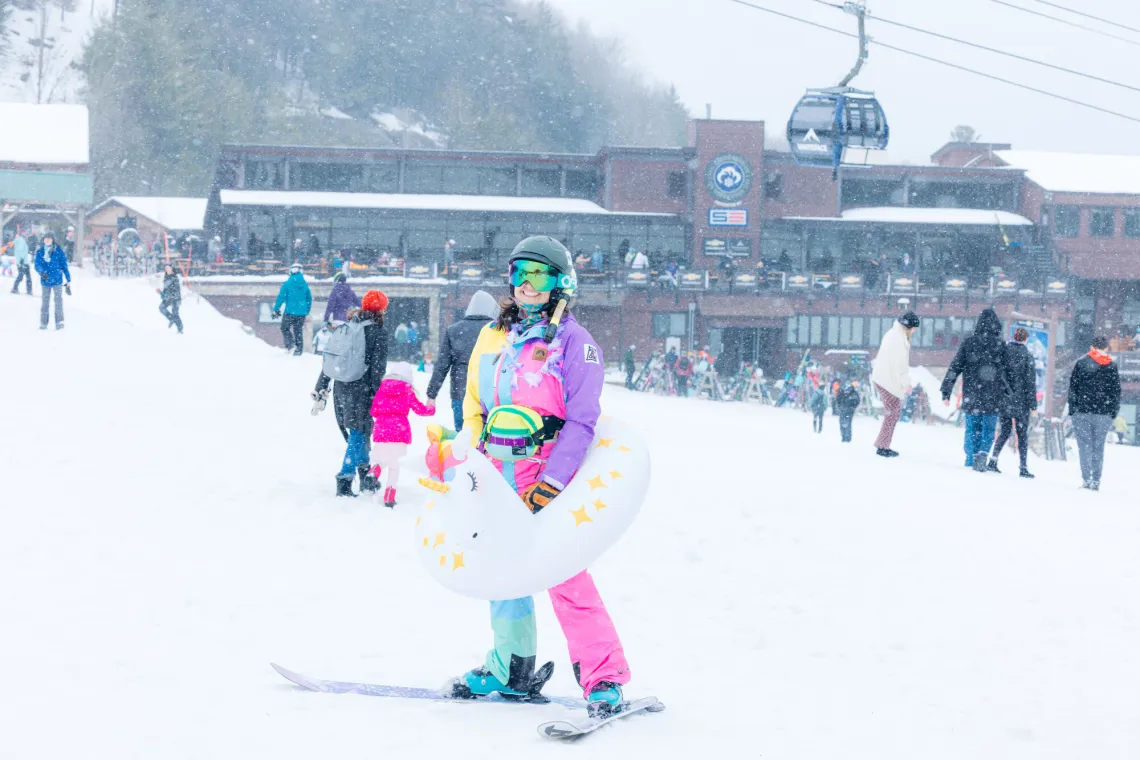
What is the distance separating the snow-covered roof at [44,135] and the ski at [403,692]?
41369 mm

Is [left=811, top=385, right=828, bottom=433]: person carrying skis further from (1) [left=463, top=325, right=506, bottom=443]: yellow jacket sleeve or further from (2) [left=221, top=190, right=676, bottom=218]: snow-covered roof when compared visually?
(2) [left=221, top=190, right=676, bottom=218]: snow-covered roof

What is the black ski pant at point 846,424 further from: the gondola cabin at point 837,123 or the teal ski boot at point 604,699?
the teal ski boot at point 604,699

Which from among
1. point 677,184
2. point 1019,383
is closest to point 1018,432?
point 1019,383

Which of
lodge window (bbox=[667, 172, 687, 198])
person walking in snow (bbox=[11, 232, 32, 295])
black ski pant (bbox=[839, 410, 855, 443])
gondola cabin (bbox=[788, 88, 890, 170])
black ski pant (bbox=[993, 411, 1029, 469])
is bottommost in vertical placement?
black ski pant (bbox=[839, 410, 855, 443])

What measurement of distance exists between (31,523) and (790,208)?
124ft

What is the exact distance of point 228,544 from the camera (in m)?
6.70

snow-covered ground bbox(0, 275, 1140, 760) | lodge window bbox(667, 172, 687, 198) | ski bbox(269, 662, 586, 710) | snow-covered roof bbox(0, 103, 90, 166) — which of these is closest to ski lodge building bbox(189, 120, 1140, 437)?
lodge window bbox(667, 172, 687, 198)

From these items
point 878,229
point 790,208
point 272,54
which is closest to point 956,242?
point 878,229

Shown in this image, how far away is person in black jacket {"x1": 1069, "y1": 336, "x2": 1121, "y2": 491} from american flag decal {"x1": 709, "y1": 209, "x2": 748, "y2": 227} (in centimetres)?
3062

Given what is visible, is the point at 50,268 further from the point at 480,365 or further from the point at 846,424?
the point at 480,365

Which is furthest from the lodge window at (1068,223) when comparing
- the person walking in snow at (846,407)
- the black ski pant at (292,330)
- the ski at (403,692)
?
the ski at (403,692)

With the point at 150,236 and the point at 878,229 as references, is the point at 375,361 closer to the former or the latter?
the point at 878,229

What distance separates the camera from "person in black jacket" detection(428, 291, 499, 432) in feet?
26.5

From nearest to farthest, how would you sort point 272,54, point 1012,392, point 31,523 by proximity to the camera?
point 31,523, point 1012,392, point 272,54
